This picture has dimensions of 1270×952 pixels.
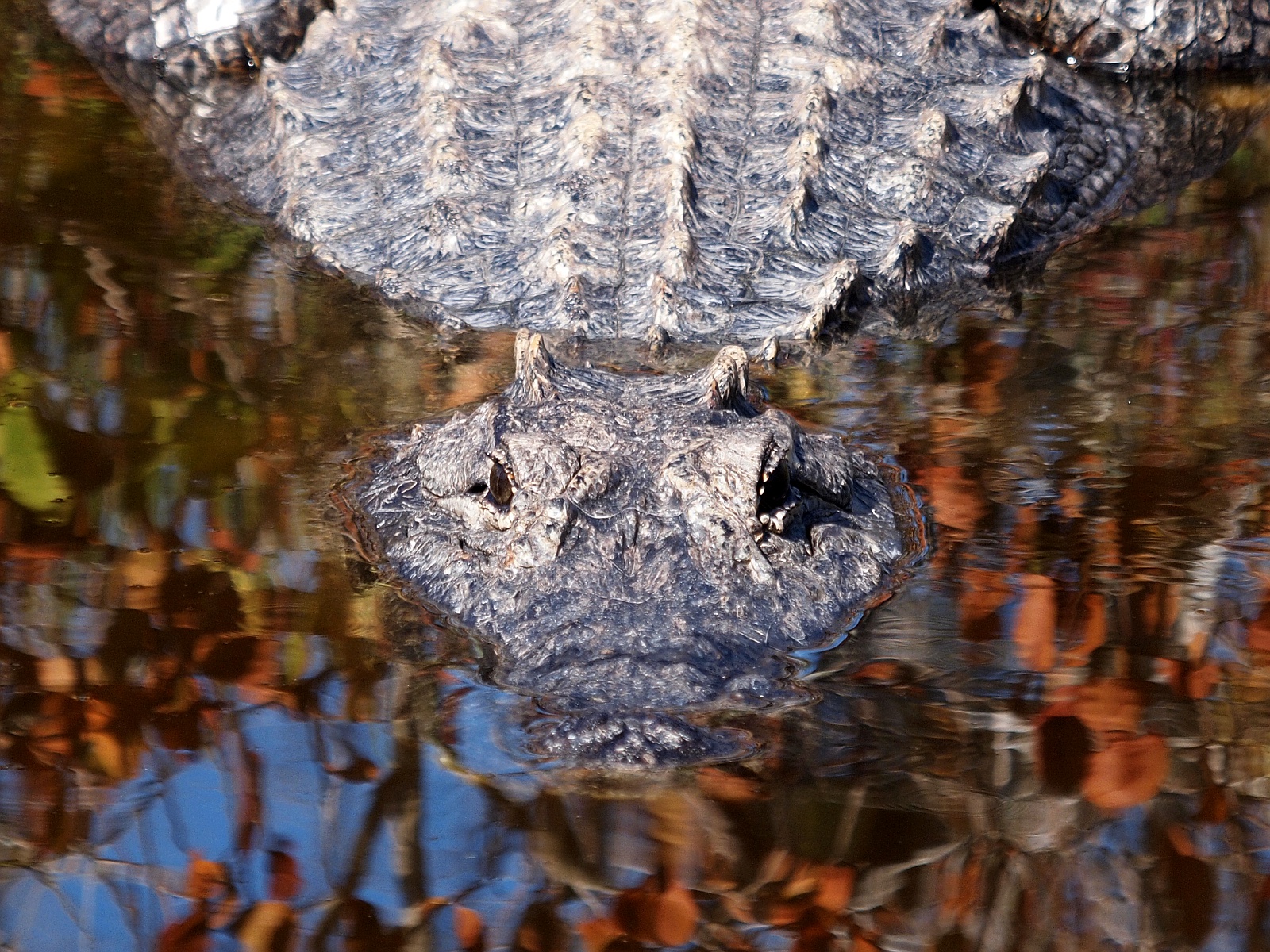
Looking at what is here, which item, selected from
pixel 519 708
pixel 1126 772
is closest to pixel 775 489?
pixel 519 708

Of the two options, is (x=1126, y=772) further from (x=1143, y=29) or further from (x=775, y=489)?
(x=1143, y=29)

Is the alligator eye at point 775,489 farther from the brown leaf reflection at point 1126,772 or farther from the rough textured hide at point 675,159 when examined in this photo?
the rough textured hide at point 675,159

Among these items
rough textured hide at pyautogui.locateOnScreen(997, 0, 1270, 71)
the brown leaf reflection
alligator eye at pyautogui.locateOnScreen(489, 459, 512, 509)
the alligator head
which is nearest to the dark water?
the brown leaf reflection

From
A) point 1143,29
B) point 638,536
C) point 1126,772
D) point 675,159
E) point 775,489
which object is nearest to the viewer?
point 1126,772

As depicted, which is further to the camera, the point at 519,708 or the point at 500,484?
the point at 500,484

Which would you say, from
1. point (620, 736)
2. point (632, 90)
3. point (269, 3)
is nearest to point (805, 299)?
point (632, 90)

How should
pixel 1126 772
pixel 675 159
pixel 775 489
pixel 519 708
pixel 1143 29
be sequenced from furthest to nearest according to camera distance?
1. pixel 1143 29
2. pixel 675 159
3. pixel 775 489
4. pixel 519 708
5. pixel 1126 772
